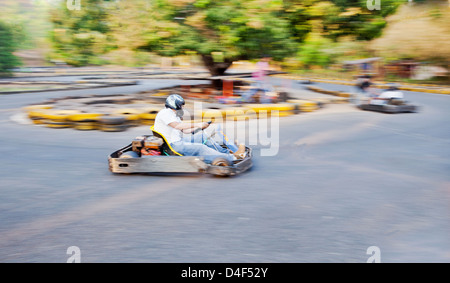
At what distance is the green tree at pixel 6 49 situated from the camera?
2861 centimetres

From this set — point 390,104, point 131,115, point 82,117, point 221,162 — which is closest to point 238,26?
point 390,104

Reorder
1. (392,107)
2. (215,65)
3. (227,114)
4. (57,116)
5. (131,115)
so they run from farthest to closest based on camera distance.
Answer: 1. (215,65)
2. (392,107)
3. (227,114)
4. (131,115)
5. (57,116)

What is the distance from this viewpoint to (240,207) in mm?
4281

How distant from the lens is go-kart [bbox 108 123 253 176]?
5270mm

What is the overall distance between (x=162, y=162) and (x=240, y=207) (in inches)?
56.0

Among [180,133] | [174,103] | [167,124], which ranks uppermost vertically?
[174,103]

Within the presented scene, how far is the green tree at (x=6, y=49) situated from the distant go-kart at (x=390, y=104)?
2506cm

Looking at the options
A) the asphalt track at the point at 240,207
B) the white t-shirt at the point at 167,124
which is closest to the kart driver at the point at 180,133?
the white t-shirt at the point at 167,124

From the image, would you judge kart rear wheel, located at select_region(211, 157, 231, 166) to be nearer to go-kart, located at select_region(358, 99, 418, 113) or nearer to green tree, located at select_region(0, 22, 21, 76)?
go-kart, located at select_region(358, 99, 418, 113)

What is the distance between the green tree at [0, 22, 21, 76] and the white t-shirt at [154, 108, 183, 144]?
88.2 feet

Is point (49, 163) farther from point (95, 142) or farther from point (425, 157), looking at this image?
point (425, 157)

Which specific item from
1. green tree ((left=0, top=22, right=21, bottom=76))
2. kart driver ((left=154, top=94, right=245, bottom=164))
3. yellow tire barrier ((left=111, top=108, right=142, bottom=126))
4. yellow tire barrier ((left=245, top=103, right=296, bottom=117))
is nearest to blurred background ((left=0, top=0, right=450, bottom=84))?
yellow tire barrier ((left=245, top=103, right=296, bottom=117))

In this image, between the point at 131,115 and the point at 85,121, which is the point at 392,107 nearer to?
the point at 131,115

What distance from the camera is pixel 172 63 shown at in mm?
49875
